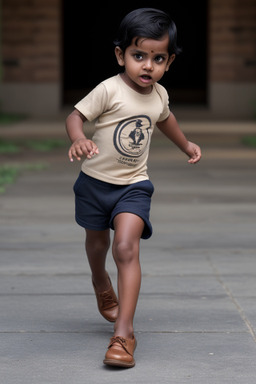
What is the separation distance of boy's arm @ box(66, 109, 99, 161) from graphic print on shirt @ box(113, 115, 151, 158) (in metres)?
0.19

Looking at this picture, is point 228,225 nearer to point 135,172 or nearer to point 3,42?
point 135,172

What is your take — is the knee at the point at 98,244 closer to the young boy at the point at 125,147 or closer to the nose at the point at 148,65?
the young boy at the point at 125,147

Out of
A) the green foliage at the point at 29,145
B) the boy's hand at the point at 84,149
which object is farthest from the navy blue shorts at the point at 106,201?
the green foliage at the point at 29,145

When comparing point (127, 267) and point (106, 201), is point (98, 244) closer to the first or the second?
point (106, 201)

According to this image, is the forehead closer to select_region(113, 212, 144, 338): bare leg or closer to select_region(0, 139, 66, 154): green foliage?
select_region(113, 212, 144, 338): bare leg

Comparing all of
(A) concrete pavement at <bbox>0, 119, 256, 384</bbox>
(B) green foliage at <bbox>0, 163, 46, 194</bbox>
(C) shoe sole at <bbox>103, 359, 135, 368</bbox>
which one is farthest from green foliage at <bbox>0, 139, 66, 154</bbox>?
(C) shoe sole at <bbox>103, 359, 135, 368</bbox>

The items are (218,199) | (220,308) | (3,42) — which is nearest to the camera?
(220,308)

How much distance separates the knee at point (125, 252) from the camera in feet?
13.6

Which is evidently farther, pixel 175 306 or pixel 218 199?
pixel 218 199

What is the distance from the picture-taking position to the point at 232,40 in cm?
2555

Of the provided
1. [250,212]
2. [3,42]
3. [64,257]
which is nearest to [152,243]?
[64,257]

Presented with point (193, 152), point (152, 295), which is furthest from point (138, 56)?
point (152, 295)

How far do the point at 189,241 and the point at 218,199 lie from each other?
93.0 inches

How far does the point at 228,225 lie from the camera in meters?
7.86
